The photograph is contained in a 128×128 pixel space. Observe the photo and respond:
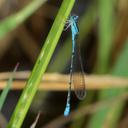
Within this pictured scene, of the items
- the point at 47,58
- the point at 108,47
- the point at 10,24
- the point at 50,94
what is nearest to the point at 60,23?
the point at 47,58

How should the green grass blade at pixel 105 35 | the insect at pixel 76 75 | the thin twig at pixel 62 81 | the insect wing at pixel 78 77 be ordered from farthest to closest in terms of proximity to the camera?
1. the green grass blade at pixel 105 35
2. the thin twig at pixel 62 81
3. the insect wing at pixel 78 77
4. the insect at pixel 76 75

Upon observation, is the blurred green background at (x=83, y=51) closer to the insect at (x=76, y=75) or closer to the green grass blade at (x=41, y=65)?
the insect at (x=76, y=75)

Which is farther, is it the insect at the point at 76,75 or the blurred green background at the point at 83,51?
the blurred green background at the point at 83,51

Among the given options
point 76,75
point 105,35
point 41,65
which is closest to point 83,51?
point 105,35

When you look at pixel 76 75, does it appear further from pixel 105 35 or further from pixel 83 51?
pixel 83 51

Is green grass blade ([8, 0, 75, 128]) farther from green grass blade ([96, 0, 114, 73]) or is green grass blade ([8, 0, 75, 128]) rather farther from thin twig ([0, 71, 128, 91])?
green grass blade ([96, 0, 114, 73])

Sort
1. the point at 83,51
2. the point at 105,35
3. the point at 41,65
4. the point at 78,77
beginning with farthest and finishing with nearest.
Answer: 1. the point at 83,51
2. the point at 105,35
3. the point at 78,77
4. the point at 41,65

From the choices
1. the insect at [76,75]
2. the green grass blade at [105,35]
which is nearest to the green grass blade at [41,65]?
the insect at [76,75]

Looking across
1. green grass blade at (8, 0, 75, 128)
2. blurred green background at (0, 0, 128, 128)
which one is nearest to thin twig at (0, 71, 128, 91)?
blurred green background at (0, 0, 128, 128)
